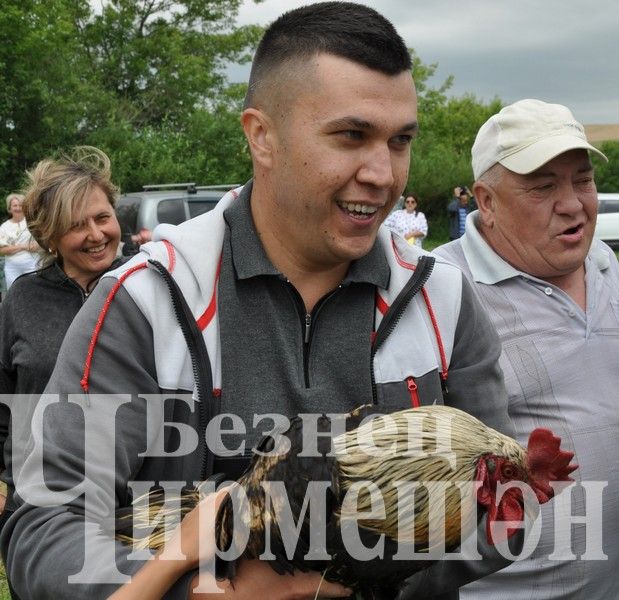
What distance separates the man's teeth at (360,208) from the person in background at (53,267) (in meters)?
2.11

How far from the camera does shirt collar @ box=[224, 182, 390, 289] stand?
216cm

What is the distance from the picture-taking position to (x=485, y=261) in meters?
3.58

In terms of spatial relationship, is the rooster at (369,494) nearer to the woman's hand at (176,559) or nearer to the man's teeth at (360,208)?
the woman's hand at (176,559)

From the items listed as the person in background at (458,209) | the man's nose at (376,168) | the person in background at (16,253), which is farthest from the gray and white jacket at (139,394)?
the person in background at (458,209)

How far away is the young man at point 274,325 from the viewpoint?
1915 millimetres

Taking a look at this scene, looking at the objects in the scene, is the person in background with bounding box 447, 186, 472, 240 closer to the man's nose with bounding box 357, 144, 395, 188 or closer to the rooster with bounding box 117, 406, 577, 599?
the man's nose with bounding box 357, 144, 395, 188

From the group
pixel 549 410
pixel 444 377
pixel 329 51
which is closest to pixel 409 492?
pixel 444 377

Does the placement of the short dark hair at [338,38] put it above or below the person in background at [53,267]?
above

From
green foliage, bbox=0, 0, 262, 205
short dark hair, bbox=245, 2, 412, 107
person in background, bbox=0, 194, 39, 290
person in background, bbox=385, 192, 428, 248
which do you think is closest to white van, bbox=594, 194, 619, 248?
person in background, bbox=385, 192, 428, 248

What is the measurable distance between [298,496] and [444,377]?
2.04 ft

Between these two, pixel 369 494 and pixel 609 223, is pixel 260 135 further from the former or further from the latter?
pixel 609 223

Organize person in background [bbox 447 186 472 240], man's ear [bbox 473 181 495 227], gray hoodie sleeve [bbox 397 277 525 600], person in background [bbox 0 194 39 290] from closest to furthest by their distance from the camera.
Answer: gray hoodie sleeve [bbox 397 277 525 600], man's ear [bbox 473 181 495 227], person in background [bbox 0 194 39 290], person in background [bbox 447 186 472 240]

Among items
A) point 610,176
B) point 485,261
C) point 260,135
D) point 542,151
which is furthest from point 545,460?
point 610,176

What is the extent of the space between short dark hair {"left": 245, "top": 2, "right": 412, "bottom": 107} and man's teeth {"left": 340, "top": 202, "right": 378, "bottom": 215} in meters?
0.32
